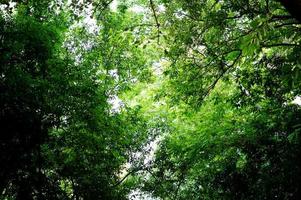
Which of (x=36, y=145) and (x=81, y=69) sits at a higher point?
(x=81, y=69)

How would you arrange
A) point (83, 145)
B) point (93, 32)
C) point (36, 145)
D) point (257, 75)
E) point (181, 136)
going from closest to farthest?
point (257, 75) → point (83, 145) → point (36, 145) → point (93, 32) → point (181, 136)

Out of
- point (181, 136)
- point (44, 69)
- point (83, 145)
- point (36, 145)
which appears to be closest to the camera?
point (83, 145)

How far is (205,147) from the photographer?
43.0ft

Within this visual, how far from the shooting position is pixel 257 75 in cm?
1024

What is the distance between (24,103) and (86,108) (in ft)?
6.63

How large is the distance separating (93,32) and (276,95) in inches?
311

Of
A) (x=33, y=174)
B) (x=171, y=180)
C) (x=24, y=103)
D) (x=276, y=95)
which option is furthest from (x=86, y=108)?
(x=171, y=180)

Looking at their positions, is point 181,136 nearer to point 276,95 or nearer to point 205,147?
point 205,147

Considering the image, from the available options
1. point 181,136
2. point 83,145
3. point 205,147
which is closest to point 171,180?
point 181,136

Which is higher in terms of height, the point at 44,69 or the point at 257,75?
the point at 44,69

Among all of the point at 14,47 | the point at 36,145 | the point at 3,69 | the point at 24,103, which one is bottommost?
the point at 36,145

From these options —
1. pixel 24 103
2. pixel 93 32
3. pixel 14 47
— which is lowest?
pixel 24 103

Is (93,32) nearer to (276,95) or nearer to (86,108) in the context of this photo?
(86,108)

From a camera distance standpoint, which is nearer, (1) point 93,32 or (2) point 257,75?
(2) point 257,75
